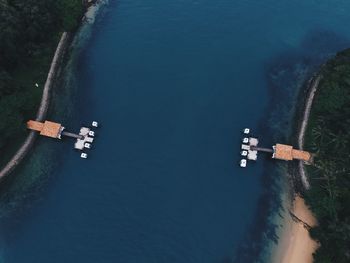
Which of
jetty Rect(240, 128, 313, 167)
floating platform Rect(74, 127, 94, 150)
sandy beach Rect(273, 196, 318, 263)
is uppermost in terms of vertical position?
jetty Rect(240, 128, 313, 167)

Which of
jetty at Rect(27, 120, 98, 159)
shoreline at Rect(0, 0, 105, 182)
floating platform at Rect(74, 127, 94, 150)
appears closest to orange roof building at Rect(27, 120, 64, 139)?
Result: jetty at Rect(27, 120, 98, 159)

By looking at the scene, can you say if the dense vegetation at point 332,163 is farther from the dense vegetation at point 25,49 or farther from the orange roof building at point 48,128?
the dense vegetation at point 25,49

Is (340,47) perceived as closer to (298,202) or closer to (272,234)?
(298,202)

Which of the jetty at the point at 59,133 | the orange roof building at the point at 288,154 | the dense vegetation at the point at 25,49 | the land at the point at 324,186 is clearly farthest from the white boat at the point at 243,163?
the dense vegetation at the point at 25,49

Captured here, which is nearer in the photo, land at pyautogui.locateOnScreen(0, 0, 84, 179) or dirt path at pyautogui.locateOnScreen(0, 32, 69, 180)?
land at pyautogui.locateOnScreen(0, 0, 84, 179)

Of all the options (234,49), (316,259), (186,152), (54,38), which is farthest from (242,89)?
(54,38)

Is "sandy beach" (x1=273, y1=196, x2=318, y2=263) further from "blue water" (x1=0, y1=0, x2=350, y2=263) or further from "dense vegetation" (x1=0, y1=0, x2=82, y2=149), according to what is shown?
"dense vegetation" (x1=0, y1=0, x2=82, y2=149)

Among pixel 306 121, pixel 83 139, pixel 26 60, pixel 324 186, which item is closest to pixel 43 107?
pixel 83 139
